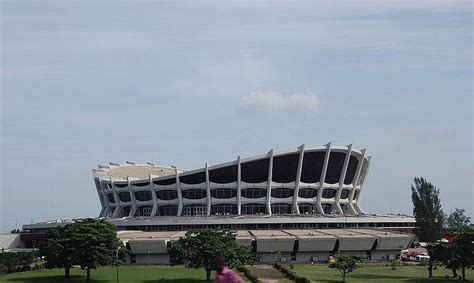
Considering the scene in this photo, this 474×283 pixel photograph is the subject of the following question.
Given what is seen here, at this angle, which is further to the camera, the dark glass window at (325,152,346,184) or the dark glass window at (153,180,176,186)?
the dark glass window at (325,152,346,184)

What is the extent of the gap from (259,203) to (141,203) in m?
16.6

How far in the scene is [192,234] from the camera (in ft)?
202

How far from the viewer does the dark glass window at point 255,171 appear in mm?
98769

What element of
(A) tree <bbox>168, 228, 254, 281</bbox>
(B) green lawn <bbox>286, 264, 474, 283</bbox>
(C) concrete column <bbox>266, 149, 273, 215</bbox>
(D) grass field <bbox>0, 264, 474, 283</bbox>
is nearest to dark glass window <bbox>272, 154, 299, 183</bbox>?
(C) concrete column <bbox>266, 149, 273, 215</bbox>

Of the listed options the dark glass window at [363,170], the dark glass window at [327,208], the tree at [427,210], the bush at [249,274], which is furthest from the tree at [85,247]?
the dark glass window at [363,170]

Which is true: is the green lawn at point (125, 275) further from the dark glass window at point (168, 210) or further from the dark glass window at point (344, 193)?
the dark glass window at point (344, 193)

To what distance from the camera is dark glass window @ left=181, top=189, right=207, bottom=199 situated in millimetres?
100062

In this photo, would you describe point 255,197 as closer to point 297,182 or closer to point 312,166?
point 297,182

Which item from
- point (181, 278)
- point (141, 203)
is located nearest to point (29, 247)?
point (141, 203)

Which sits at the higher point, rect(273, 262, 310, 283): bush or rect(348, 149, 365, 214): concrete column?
rect(348, 149, 365, 214): concrete column

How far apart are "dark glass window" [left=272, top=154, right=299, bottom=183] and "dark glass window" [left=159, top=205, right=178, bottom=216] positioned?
14093 mm

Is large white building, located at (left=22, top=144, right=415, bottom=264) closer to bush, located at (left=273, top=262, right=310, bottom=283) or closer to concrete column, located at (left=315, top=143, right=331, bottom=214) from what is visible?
concrete column, located at (left=315, top=143, right=331, bottom=214)

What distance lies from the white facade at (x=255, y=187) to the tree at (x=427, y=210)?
17220mm

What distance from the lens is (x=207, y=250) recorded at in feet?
184
